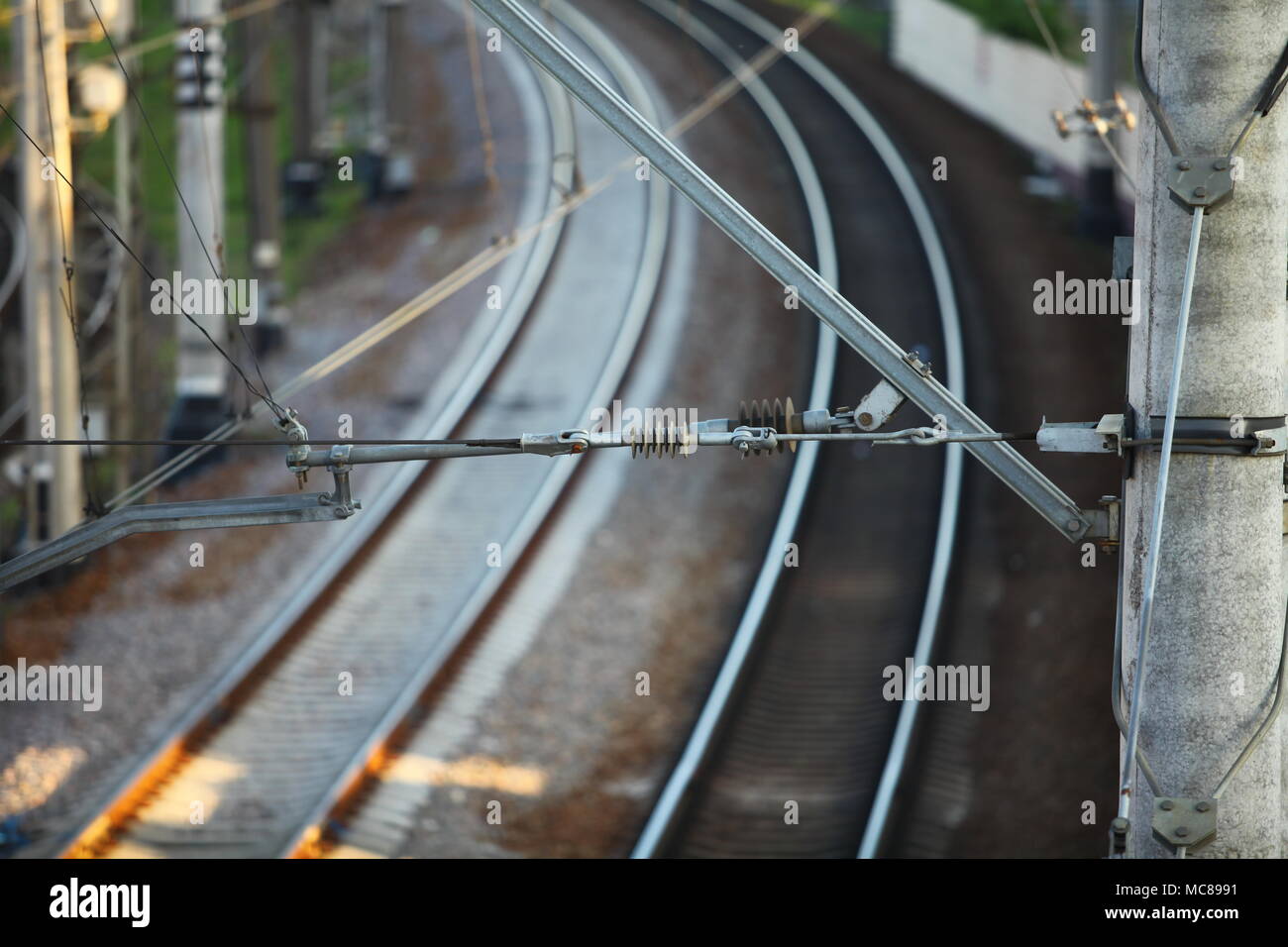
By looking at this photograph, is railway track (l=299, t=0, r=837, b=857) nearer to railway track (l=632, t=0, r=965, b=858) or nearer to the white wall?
railway track (l=632, t=0, r=965, b=858)

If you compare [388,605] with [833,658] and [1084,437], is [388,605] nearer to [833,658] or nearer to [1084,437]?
[833,658]

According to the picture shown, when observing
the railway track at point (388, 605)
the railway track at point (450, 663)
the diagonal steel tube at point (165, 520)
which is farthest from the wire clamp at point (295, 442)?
the railway track at point (450, 663)

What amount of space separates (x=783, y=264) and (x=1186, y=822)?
98.9 inches

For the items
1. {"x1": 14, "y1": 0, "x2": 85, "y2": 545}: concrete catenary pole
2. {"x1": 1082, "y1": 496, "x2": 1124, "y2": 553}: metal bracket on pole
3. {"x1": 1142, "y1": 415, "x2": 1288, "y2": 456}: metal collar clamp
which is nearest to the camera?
{"x1": 1142, "y1": 415, "x2": 1288, "y2": 456}: metal collar clamp

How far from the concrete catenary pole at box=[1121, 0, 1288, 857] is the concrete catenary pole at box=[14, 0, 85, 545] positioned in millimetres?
11084

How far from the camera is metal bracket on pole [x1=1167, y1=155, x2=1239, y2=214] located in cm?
520

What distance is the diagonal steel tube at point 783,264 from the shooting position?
5.55 meters

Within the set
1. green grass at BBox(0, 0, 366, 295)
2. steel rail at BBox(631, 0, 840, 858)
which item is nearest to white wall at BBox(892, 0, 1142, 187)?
steel rail at BBox(631, 0, 840, 858)

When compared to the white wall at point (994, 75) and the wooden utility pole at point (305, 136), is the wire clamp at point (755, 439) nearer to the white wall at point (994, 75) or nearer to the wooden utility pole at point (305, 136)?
the white wall at point (994, 75)

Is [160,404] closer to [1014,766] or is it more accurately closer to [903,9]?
[1014,766]

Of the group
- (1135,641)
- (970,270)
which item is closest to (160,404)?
(970,270)

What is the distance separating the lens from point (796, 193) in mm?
22625

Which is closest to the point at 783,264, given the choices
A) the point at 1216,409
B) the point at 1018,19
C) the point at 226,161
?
the point at 1216,409
